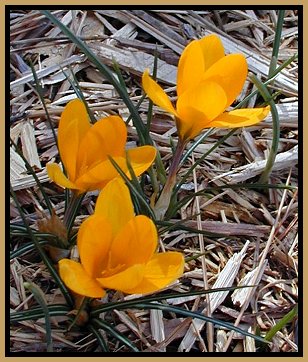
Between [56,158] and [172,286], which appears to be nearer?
[172,286]

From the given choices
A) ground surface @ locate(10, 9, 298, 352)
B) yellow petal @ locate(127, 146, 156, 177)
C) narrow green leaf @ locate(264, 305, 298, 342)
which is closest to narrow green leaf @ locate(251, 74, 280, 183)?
ground surface @ locate(10, 9, 298, 352)

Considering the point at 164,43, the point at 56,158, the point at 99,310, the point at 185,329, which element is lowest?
the point at 185,329

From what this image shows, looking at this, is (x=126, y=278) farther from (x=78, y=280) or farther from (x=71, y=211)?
(x=71, y=211)

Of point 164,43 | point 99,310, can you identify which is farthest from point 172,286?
point 164,43

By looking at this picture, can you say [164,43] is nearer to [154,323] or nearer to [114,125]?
[114,125]

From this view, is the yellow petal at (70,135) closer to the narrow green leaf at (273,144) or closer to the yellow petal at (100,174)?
the yellow petal at (100,174)

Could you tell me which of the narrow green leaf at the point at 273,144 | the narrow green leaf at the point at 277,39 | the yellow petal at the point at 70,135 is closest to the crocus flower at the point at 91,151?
the yellow petal at the point at 70,135
